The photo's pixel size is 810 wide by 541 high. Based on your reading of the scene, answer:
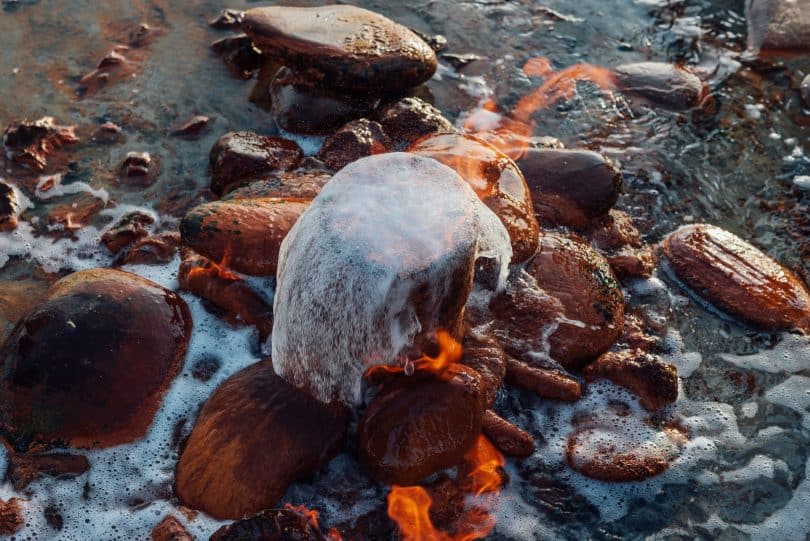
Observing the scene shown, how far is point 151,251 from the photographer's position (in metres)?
4.39

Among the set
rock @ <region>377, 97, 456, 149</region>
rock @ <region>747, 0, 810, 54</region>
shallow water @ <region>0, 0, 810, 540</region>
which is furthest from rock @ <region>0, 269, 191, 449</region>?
rock @ <region>747, 0, 810, 54</region>

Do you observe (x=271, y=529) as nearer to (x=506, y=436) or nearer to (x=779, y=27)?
(x=506, y=436)

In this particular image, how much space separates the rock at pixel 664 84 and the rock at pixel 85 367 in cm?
414

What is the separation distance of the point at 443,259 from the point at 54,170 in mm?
3231

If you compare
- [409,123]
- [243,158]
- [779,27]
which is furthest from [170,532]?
[779,27]

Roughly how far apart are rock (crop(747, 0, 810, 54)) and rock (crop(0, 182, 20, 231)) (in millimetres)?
5922

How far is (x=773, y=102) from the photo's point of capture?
5.80 m

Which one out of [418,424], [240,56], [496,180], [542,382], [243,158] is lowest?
[542,382]

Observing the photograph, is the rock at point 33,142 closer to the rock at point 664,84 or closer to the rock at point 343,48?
the rock at point 343,48

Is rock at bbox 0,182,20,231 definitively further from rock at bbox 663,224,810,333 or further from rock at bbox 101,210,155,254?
rock at bbox 663,224,810,333

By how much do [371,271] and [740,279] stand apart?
2.48m

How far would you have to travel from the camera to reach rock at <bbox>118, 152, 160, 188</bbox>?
4879 millimetres

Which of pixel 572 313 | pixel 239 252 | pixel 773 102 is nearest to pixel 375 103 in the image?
pixel 239 252

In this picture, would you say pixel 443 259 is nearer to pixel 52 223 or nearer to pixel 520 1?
pixel 52 223
